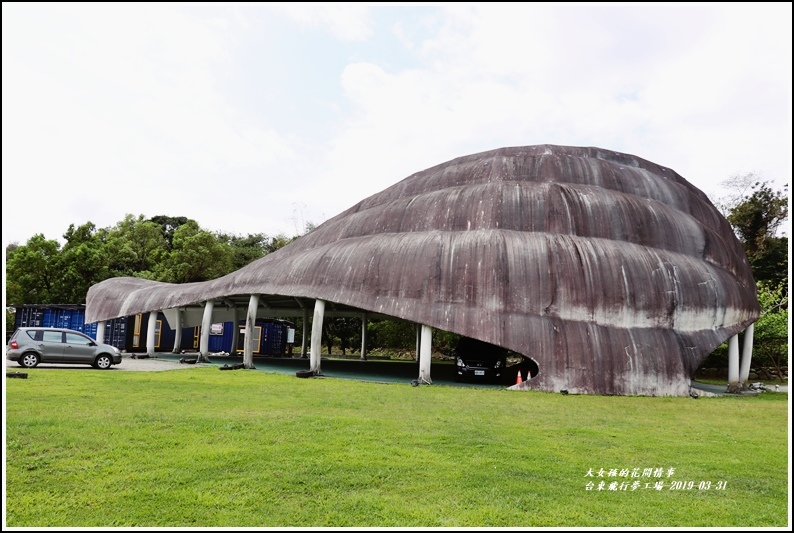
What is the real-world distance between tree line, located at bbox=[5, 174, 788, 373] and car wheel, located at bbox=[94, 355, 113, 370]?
22861mm

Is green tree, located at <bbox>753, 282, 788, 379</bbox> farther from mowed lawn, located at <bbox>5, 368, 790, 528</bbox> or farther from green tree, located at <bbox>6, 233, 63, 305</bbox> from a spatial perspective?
green tree, located at <bbox>6, 233, 63, 305</bbox>

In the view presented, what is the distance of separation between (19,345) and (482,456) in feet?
64.0

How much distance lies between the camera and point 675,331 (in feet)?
66.7

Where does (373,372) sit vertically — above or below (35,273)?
below

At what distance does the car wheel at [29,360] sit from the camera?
20.5m

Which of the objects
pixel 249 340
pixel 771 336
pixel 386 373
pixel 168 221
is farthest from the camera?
pixel 168 221

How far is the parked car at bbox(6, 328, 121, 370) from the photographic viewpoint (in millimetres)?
20406

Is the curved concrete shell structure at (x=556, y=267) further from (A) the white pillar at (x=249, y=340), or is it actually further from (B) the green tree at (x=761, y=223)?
(B) the green tree at (x=761, y=223)

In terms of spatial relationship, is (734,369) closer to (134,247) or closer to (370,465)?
(370,465)

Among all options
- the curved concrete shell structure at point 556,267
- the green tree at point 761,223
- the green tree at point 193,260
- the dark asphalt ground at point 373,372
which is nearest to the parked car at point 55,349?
the dark asphalt ground at point 373,372

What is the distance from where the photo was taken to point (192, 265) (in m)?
51.8

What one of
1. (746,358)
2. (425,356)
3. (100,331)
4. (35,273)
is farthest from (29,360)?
(746,358)

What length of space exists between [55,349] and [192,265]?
1242 inches

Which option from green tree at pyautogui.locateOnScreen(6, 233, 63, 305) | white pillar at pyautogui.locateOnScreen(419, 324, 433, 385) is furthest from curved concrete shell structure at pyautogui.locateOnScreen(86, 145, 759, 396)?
green tree at pyautogui.locateOnScreen(6, 233, 63, 305)
